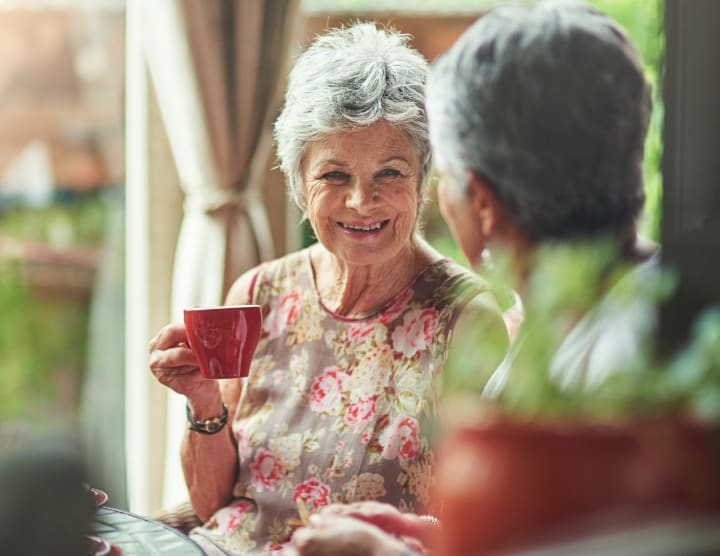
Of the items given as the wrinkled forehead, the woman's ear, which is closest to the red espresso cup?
the wrinkled forehead

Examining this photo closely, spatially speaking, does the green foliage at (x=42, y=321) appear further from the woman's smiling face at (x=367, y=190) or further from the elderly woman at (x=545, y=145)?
the elderly woman at (x=545, y=145)

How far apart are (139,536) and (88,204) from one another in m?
3.03

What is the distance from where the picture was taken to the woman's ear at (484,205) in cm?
131

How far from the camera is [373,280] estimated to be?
1.99m

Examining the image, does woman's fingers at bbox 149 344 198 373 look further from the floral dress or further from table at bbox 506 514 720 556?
table at bbox 506 514 720 556

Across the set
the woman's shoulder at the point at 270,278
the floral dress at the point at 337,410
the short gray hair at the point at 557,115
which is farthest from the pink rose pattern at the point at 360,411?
the short gray hair at the point at 557,115

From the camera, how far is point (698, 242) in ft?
3.72

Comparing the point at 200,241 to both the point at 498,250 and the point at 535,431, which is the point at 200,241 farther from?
the point at 535,431

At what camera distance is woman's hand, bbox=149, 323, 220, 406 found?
6.07ft

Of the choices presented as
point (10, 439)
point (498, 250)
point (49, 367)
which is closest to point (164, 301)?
point (49, 367)

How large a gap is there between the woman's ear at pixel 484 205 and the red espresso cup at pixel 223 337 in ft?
1.62

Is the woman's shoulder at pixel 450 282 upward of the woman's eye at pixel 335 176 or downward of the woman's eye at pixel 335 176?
downward

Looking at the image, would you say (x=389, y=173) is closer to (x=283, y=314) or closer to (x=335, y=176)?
(x=335, y=176)

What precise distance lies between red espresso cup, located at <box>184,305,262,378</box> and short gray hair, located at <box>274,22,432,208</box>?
427 millimetres
